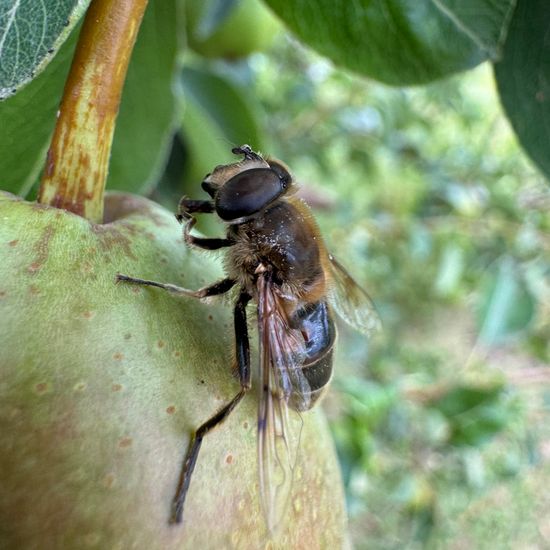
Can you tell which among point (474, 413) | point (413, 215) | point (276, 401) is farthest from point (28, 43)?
point (413, 215)

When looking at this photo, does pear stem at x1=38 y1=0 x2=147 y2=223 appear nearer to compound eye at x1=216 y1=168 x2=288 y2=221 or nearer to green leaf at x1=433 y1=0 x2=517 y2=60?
compound eye at x1=216 y1=168 x2=288 y2=221

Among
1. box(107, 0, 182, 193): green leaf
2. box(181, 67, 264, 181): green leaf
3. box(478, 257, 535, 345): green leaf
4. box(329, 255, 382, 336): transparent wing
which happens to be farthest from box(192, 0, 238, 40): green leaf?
box(478, 257, 535, 345): green leaf

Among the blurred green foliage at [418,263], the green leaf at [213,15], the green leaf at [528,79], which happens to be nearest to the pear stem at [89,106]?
the green leaf at [528,79]

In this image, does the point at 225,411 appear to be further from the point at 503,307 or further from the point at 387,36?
the point at 503,307

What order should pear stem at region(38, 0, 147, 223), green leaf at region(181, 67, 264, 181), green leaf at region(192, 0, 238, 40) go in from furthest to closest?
green leaf at region(181, 67, 264, 181) → green leaf at region(192, 0, 238, 40) → pear stem at region(38, 0, 147, 223)

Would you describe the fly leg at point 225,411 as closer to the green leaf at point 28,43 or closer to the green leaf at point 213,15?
the green leaf at point 28,43
